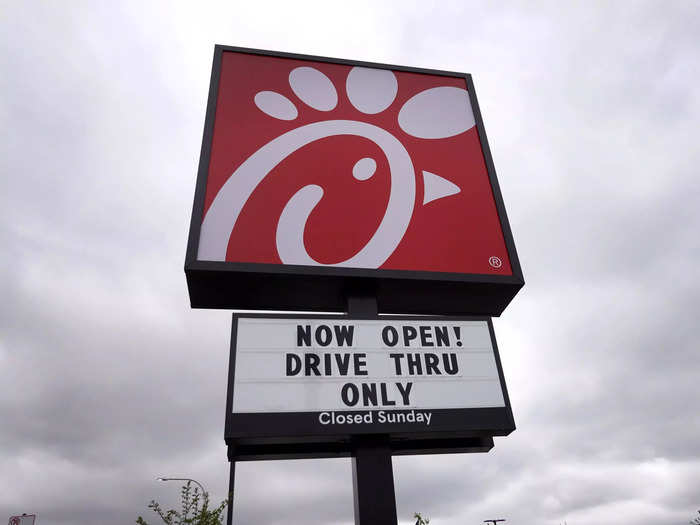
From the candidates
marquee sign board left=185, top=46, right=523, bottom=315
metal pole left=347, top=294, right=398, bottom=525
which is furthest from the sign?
metal pole left=347, top=294, right=398, bottom=525

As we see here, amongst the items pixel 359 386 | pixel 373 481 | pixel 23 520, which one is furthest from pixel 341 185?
pixel 23 520

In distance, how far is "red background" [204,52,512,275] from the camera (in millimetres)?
7570

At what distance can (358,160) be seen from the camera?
28.1ft

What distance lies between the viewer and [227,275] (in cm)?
696

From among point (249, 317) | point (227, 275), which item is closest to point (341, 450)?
point (249, 317)

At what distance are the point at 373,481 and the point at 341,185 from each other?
4.33 m

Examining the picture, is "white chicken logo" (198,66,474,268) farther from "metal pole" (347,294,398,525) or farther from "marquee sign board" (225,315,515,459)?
"metal pole" (347,294,398,525)

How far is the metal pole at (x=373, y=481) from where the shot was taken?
600 cm

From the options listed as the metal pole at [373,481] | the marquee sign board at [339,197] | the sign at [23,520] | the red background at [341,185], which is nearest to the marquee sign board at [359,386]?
the metal pole at [373,481]

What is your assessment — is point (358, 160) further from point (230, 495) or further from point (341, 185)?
point (230, 495)

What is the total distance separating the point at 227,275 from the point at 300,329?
49.0 inches

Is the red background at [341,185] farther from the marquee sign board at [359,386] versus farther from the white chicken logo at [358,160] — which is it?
the marquee sign board at [359,386]

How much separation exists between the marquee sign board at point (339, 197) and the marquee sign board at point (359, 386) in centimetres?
80

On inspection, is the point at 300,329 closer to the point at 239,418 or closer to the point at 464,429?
the point at 239,418
